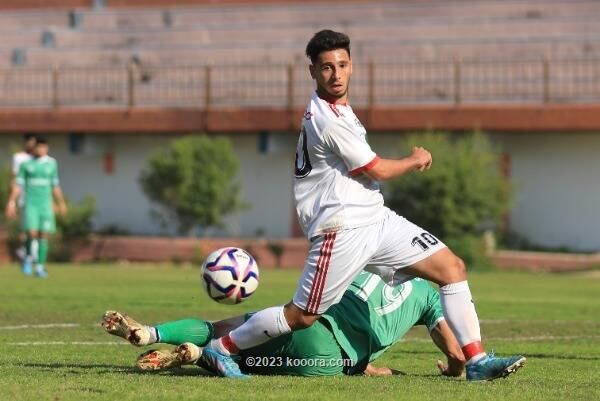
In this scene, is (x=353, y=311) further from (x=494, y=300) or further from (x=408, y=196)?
(x=408, y=196)

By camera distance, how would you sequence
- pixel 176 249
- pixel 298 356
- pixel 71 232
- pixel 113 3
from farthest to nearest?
pixel 113 3 < pixel 71 232 < pixel 176 249 < pixel 298 356

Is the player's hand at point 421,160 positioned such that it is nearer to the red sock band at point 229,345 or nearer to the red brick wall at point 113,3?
the red sock band at point 229,345

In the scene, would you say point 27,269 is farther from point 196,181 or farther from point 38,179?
point 196,181

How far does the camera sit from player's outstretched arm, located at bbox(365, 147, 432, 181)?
870 cm

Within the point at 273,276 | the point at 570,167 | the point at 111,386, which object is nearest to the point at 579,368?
the point at 111,386

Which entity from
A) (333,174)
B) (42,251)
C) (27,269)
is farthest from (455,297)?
(42,251)

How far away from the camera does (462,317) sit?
8.82 m

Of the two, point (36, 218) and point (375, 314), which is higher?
point (375, 314)

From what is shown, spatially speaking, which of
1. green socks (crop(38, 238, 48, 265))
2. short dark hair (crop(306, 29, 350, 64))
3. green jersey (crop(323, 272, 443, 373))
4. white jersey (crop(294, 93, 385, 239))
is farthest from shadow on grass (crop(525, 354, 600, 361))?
green socks (crop(38, 238, 48, 265))

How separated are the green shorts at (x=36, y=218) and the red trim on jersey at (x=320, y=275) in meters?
16.6

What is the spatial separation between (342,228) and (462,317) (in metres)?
0.91

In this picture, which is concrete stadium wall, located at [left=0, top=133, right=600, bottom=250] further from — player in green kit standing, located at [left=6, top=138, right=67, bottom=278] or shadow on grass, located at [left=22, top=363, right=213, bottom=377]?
shadow on grass, located at [left=22, top=363, right=213, bottom=377]

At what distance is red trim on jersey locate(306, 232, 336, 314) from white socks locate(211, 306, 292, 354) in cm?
21

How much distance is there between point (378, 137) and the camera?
33656mm
